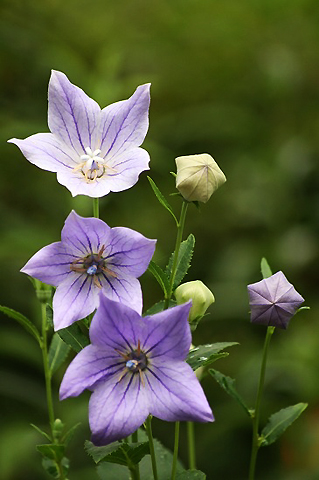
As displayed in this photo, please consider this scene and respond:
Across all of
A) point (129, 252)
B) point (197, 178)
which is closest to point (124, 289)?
point (129, 252)

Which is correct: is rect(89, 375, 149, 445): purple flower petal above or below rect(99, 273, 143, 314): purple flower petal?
below

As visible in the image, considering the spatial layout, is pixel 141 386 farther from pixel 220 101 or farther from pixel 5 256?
pixel 220 101

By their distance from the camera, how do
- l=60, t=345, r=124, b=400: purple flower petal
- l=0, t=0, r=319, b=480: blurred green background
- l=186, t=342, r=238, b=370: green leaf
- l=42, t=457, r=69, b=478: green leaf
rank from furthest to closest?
l=0, t=0, r=319, b=480: blurred green background → l=42, t=457, r=69, b=478: green leaf → l=186, t=342, r=238, b=370: green leaf → l=60, t=345, r=124, b=400: purple flower petal

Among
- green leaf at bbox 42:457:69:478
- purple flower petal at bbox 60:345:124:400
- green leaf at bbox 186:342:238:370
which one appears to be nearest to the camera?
purple flower petal at bbox 60:345:124:400

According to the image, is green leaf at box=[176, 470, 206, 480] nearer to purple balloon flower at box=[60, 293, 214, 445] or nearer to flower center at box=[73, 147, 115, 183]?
purple balloon flower at box=[60, 293, 214, 445]

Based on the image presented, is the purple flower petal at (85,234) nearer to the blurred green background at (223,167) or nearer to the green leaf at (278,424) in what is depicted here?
the green leaf at (278,424)

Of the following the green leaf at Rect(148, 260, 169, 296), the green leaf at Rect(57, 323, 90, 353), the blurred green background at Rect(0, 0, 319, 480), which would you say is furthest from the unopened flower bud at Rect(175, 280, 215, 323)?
the blurred green background at Rect(0, 0, 319, 480)

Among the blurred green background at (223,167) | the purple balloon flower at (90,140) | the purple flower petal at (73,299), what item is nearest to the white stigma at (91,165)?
the purple balloon flower at (90,140)
